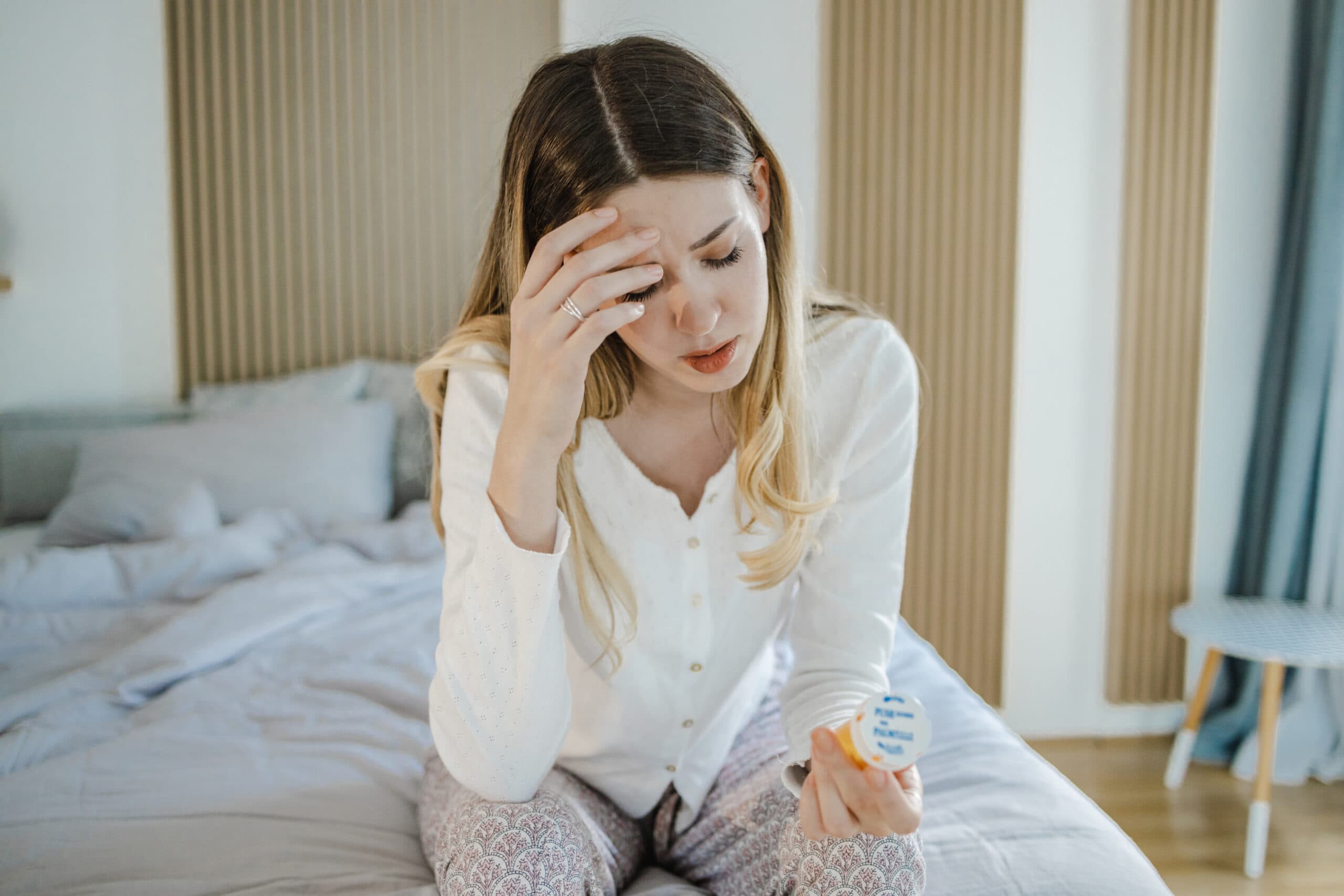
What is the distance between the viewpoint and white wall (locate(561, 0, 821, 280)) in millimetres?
2654

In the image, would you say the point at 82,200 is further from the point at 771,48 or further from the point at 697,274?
the point at 697,274

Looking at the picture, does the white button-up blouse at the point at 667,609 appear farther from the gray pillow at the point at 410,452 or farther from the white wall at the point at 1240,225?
the white wall at the point at 1240,225

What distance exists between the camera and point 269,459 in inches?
90.4

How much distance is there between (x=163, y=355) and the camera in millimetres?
2727

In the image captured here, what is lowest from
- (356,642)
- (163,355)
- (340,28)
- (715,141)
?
(356,642)

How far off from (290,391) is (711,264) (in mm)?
1998

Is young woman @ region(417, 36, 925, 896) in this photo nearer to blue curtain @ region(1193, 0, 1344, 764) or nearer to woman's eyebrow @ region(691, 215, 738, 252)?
woman's eyebrow @ region(691, 215, 738, 252)

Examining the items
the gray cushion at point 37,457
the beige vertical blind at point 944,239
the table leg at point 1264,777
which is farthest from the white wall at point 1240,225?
the gray cushion at point 37,457

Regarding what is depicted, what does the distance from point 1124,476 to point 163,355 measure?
2791 millimetres

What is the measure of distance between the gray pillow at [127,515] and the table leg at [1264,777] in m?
2.29

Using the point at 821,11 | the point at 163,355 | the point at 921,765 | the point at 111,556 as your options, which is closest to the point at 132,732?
the point at 111,556

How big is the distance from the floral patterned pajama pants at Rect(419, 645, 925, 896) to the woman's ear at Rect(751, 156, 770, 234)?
1.93ft

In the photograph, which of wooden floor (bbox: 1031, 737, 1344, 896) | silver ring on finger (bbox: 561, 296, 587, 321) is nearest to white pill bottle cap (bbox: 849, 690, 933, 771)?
silver ring on finger (bbox: 561, 296, 587, 321)

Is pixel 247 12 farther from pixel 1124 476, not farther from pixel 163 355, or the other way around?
pixel 1124 476
